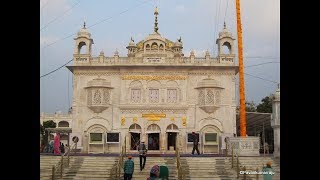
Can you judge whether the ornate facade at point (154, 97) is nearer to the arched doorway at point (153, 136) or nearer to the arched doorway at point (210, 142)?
the arched doorway at point (153, 136)

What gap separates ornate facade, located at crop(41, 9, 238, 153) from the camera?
94.8 ft

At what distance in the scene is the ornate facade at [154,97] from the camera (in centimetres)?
2889

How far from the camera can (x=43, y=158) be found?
2081 centimetres

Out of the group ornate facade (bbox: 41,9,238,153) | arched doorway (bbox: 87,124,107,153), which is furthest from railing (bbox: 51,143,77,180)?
ornate facade (bbox: 41,9,238,153)

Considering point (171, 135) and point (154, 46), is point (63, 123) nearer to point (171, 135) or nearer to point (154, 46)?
point (154, 46)

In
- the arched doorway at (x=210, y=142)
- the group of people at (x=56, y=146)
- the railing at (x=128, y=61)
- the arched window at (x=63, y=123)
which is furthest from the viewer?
the arched window at (x=63, y=123)

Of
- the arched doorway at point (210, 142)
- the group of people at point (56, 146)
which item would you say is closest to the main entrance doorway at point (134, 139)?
the arched doorway at point (210, 142)

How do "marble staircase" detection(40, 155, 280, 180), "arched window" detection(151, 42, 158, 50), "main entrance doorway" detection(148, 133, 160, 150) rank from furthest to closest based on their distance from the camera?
1. "arched window" detection(151, 42, 158, 50)
2. "main entrance doorway" detection(148, 133, 160, 150)
3. "marble staircase" detection(40, 155, 280, 180)

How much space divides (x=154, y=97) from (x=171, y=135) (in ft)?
9.05

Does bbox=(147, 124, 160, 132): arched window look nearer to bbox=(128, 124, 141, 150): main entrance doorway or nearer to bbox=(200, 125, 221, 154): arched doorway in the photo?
bbox=(128, 124, 141, 150): main entrance doorway

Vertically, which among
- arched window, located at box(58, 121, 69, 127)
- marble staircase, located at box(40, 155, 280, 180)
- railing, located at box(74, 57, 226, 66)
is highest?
railing, located at box(74, 57, 226, 66)

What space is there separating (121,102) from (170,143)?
4240 millimetres

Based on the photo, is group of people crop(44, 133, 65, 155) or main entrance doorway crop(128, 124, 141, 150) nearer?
group of people crop(44, 133, 65, 155)
